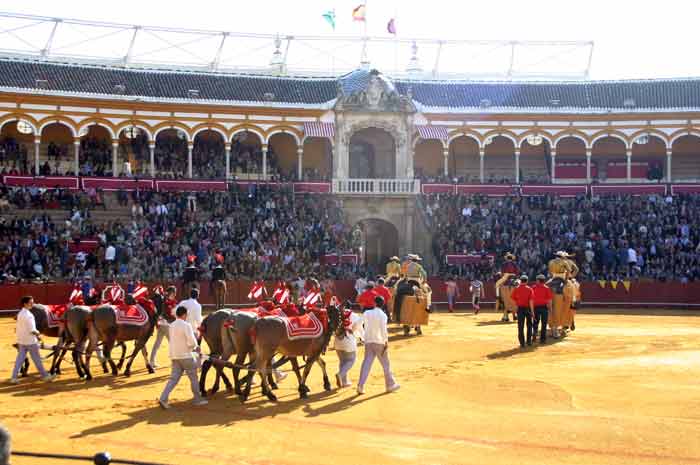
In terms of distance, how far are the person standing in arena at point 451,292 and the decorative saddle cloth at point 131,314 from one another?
17.4 meters

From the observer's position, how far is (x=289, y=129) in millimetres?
44594

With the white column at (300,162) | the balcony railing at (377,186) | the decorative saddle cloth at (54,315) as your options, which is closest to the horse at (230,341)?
the decorative saddle cloth at (54,315)

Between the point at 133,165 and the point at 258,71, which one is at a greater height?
the point at 258,71

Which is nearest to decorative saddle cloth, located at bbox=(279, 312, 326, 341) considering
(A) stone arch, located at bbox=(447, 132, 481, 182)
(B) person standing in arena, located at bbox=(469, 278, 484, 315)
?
(B) person standing in arena, located at bbox=(469, 278, 484, 315)

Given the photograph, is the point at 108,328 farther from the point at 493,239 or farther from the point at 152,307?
the point at 493,239

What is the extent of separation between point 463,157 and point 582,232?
1037 cm

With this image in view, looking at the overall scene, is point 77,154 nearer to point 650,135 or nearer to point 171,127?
point 171,127

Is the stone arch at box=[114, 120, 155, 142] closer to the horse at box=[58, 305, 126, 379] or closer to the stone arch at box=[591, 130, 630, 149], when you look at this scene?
the stone arch at box=[591, 130, 630, 149]

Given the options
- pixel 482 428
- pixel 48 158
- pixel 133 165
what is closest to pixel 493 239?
pixel 133 165

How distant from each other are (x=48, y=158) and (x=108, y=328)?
92.4 feet

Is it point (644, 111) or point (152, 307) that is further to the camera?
point (644, 111)

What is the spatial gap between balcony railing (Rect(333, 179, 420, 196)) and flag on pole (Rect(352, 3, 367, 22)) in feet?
37.3

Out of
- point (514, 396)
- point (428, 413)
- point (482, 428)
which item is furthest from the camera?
point (514, 396)

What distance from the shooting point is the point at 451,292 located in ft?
109
